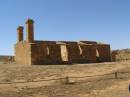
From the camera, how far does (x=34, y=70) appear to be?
2991 cm

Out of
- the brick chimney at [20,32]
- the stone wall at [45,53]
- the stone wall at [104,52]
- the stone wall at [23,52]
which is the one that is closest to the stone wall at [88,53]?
the stone wall at [104,52]

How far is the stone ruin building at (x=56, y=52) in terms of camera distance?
1459 inches

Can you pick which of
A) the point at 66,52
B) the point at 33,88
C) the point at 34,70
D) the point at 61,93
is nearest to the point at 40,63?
the point at 66,52

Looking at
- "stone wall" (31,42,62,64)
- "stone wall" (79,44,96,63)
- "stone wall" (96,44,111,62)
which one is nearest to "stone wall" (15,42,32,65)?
"stone wall" (31,42,62,64)

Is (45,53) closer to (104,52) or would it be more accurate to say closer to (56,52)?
(56,52)

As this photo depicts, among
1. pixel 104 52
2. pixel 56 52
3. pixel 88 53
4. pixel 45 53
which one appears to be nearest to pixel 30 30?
pixel 45 53

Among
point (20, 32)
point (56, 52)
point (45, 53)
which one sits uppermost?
point (20, 32)

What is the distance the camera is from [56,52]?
38.4 metres

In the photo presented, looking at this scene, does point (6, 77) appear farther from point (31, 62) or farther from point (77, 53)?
point (77, 53)

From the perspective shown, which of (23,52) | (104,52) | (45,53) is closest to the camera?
(45,53)

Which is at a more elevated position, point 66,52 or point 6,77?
point 66,52

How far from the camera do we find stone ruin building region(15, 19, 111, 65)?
37062 millimetres

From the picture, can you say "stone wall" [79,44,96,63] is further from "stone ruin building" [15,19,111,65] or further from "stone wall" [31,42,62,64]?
"stone wall" [31,42,62,64]

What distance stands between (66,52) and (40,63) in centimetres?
394
